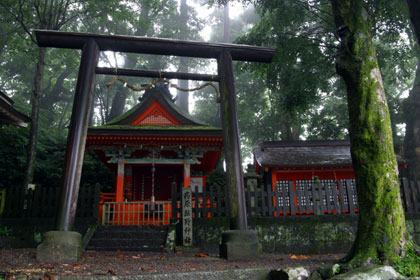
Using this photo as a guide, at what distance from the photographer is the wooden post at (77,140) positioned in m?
5.77

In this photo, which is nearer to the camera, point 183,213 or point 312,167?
point 183,213

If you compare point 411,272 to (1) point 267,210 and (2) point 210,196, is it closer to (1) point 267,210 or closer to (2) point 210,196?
(1) point 267,210

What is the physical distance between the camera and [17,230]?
9227 millimetres

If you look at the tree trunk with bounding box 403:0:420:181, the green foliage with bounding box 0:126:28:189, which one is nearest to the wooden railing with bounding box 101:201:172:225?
the green foliage with bounding box 0:126:28:189

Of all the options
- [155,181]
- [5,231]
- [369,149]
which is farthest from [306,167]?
[5,231]

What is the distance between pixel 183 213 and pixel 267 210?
2.63m

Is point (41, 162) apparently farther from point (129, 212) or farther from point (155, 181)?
point (129, 212)

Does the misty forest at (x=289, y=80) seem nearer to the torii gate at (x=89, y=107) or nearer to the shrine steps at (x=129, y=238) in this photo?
the torii gate at (x=89, y=107)

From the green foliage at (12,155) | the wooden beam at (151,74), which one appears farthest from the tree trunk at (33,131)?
the wooden beam at (151,74)

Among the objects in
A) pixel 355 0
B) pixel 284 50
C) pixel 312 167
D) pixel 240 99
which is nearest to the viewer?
pixel 355 0

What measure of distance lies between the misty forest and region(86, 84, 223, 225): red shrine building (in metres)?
3.40

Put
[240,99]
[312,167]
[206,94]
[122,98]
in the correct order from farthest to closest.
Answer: [206,94], [122,98], [240,99], [312,167]

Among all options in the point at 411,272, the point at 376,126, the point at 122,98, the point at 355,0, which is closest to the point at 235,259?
the point at 411,272

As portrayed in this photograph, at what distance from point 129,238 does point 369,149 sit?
24.4 ft
